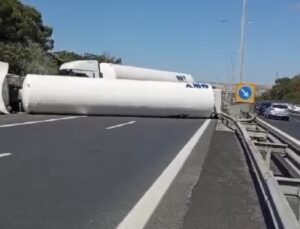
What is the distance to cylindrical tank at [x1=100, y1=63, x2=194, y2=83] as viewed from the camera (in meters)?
37.5

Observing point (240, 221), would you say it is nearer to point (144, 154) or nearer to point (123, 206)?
point (123, 206)

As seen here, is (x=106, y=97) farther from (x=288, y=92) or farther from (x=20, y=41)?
(x=288, y=92)

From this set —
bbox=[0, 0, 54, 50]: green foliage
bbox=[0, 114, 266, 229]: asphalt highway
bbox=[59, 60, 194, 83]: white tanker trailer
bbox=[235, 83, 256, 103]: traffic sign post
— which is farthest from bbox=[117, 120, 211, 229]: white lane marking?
bbox=[0, 0, 54, 50]: green foliage

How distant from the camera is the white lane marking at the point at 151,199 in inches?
274

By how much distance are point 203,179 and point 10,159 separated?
13.1 ft

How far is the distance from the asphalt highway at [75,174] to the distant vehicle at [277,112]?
1472 inches

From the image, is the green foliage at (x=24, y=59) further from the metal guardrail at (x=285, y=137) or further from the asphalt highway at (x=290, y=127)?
the metal guardrail at (x=285, y=137)

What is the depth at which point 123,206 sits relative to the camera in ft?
25.9

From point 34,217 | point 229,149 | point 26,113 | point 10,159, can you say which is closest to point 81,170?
point 10,159

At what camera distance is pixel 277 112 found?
55.0 metres

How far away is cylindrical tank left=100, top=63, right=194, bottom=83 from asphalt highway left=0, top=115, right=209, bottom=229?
1854 cm

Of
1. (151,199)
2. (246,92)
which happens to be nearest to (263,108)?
(246,92)

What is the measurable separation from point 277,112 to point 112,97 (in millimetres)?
27585

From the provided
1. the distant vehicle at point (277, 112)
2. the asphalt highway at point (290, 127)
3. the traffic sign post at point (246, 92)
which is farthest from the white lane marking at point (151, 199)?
the distant vehicle at point (277, 112)
